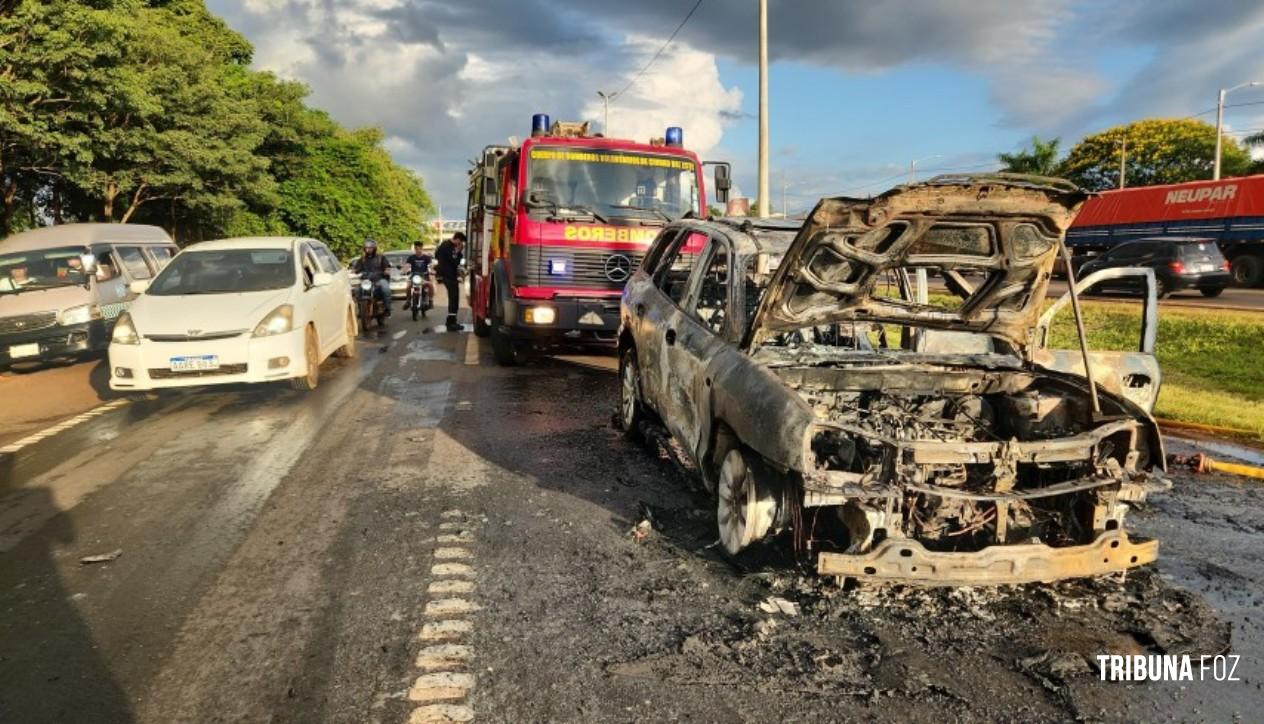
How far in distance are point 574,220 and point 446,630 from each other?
7.06 metres

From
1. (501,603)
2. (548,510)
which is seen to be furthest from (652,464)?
(501,603)

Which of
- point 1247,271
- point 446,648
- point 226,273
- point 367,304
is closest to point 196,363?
point 226,273

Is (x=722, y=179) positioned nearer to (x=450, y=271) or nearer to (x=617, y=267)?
(x=617, y=267)

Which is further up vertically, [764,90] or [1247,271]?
[764,90]

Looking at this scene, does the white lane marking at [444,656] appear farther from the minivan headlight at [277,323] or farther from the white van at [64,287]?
the white van at [64,287]

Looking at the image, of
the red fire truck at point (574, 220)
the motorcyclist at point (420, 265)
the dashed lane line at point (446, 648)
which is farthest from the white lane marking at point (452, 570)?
the motorcyclist at point (420, 265)

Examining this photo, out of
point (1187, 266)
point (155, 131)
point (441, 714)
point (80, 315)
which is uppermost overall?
point (155, 131)

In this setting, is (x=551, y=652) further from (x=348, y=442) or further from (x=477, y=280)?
Answer: (x=477, y=280)

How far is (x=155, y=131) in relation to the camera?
24438 mm

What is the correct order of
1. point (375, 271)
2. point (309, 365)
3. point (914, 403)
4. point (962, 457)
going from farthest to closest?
point (375, 271), point (309, 365), point (914, 403), point (962, 457)

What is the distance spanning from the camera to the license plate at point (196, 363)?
7.93 meters

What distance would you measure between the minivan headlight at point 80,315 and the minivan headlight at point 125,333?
322 centimetres

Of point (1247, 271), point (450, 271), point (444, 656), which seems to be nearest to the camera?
point (444, 656)

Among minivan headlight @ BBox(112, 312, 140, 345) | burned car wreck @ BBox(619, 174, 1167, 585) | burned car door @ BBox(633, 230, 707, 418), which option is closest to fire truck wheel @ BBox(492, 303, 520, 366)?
minivan headlight @ BBox(112, 312, 140, 345)
